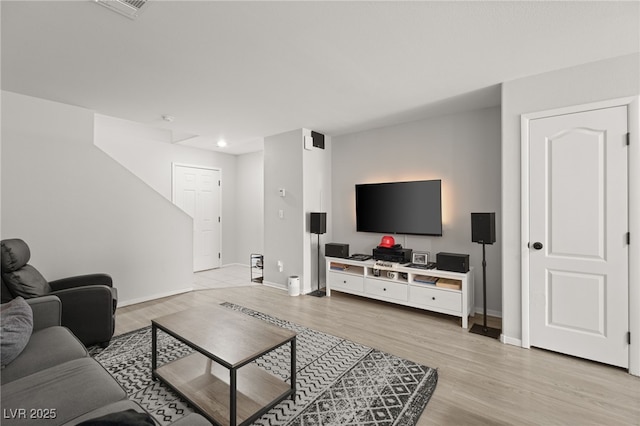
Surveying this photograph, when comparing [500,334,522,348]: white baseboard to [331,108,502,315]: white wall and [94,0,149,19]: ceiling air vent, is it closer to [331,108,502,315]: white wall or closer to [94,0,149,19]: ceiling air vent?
[331,108,502,315]: white wall

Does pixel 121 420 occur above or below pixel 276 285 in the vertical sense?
above

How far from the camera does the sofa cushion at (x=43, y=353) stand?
4.88 feet

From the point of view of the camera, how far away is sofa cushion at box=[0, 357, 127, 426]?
1.19 meters

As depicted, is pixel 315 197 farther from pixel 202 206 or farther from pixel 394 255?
pixel 202 206

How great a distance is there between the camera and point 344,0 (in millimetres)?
1739

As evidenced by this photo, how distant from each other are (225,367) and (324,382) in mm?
851

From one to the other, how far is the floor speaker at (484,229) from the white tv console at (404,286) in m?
0.45

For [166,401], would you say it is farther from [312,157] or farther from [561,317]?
[312,157]

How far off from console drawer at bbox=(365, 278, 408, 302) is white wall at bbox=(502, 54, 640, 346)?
111 cm

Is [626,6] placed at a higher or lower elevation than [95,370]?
higher

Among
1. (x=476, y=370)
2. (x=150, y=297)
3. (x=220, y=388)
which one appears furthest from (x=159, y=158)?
(x=476, y=370)

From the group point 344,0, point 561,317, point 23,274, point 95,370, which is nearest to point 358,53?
point 344,0

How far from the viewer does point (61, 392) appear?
130 centimetres

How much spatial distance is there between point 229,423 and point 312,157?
3625mm
